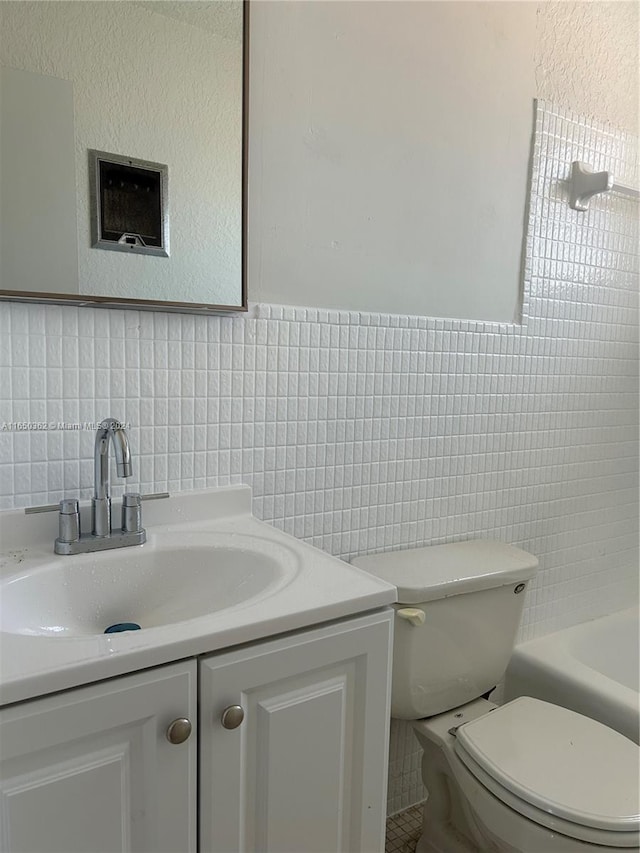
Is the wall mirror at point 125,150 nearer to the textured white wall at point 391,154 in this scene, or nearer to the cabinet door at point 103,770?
the textured white wall at point 391,154

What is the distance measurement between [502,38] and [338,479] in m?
1.14

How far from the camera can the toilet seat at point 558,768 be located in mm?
1080

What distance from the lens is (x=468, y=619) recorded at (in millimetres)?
1359

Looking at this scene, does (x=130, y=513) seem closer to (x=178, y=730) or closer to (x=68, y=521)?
(x=68, y=521)

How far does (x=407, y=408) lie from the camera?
146 centimetres

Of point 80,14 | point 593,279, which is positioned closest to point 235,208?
point 80,14

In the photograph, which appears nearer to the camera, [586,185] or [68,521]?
[68,521]

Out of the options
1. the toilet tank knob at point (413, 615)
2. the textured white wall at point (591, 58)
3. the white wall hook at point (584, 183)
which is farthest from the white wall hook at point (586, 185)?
the toilet tank knob at point (413, 615)

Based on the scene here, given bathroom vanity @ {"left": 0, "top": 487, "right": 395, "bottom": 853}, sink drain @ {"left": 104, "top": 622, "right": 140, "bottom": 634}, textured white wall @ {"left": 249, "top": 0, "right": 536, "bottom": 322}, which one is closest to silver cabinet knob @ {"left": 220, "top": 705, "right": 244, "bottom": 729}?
bathroom vanity @ {"left": 0, "top": 487, "right": 395, "bottom": 853}

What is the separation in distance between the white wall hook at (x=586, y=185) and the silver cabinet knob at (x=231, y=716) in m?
1.54

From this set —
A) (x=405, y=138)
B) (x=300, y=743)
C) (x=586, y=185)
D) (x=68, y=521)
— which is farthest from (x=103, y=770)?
(x=586, y=185)

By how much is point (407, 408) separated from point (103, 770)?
0.99 meters

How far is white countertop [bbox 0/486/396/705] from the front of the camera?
0.66 metres

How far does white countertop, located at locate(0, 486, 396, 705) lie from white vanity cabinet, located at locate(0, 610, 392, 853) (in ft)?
0.07
